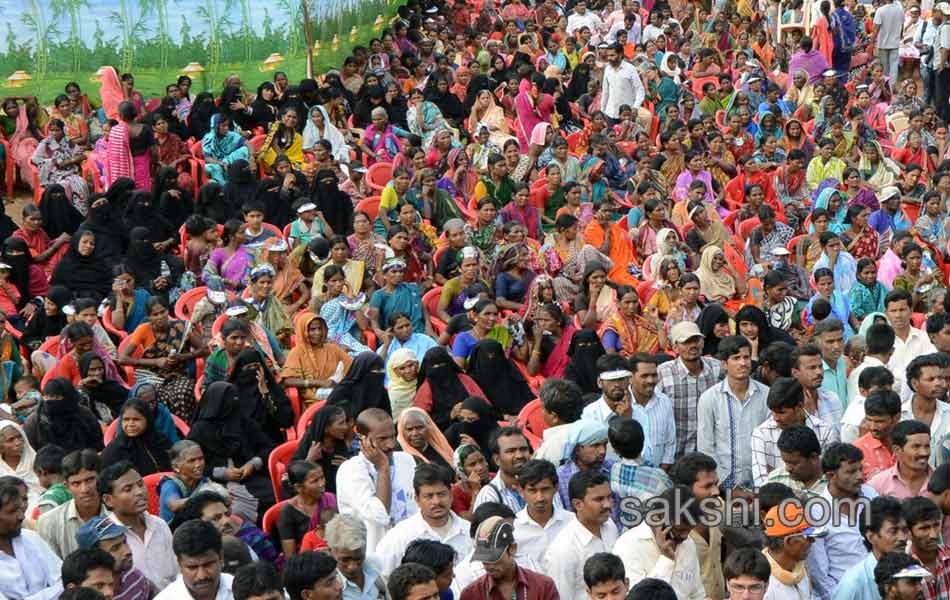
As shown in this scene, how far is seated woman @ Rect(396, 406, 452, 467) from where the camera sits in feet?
25.5

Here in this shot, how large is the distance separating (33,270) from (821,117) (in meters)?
8.26

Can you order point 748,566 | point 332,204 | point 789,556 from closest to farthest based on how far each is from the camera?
point 748,566
point 789,556
point 332,204

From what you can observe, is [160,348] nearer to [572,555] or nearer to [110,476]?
[110,476]

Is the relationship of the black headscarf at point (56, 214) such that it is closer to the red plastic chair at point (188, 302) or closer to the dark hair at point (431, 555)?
the red plastic chair at point (188, 302)

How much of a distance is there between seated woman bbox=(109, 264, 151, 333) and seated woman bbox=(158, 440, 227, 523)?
3.05 metres

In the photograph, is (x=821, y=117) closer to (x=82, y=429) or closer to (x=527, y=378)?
(x=527, y=378)

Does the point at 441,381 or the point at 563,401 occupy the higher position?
the point at 563,401

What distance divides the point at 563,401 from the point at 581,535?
124 cm

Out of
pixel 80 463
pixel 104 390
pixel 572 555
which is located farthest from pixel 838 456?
pixel 104 390

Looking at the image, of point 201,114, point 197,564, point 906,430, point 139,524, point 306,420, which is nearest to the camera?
point 197,564

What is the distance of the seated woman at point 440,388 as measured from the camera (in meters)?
8.83

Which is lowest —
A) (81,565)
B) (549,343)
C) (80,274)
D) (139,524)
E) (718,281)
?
(718,281)

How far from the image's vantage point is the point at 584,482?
253 inches

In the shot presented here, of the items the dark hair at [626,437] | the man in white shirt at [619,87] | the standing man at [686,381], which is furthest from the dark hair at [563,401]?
the man in white shirt at [619,87]
